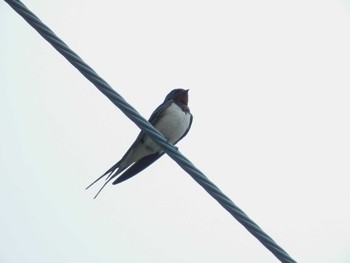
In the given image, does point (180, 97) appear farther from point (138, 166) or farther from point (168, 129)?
point (138, 166)

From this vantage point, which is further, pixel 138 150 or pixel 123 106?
pixel 138 150

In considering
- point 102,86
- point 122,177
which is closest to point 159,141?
point 102,86

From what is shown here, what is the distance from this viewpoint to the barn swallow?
185 inches

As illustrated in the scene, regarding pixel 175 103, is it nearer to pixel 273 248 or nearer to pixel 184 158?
pixel 184 158

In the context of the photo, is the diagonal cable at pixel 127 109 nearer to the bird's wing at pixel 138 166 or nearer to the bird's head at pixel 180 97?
the bird's wing at pixel 138 166

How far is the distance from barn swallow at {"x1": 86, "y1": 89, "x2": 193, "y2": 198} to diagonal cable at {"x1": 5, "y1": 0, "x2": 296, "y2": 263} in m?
1.74

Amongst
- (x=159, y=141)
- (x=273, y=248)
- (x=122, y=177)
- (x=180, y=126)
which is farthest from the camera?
(x=180, y=126)

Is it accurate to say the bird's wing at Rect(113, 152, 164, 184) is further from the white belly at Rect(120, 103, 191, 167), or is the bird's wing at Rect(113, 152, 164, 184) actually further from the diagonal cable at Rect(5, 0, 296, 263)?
the diagonal cable at Rect(5, 0, 296, 263)

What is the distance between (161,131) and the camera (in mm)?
5020

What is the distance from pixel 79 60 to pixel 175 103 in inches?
106

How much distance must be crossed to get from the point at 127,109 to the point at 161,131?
2.31 m

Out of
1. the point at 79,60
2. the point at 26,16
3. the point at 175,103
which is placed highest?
the point at 175,103

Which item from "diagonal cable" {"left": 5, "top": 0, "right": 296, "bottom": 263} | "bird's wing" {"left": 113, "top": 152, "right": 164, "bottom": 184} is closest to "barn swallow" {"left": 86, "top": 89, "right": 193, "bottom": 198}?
"bird's wing" {"left": 113, "top": 152, "right": 164, "bottom": 184}

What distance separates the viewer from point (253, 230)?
249 cm
